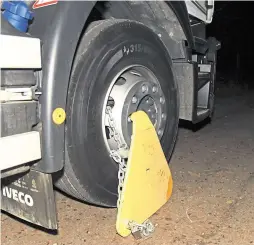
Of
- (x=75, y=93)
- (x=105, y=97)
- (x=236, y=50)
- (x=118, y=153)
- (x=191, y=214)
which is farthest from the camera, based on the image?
(x=236, y=50)

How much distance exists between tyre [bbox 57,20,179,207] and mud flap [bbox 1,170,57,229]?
15 cm

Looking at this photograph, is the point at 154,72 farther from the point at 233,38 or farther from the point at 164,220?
the point at 233,38

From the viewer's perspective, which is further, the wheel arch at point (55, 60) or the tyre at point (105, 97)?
the tyre at point (105, 97)

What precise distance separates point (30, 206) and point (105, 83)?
687mm

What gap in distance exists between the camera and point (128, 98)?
1.80 metres

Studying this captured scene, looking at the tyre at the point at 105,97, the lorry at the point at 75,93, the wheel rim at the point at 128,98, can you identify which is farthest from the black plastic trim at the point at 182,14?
the wheel rim at the point at 128,98

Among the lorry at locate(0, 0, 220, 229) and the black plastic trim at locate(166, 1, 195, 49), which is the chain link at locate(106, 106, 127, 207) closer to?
the lorry at locate(0, 0, 220, 229)

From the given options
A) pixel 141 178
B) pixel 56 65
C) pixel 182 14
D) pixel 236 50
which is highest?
pixel 182 14

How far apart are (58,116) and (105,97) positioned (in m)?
0.35

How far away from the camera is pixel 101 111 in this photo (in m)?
1.67

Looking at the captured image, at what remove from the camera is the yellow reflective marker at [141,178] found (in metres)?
1.76

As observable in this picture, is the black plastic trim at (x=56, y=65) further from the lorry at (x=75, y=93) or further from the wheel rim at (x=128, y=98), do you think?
the wheel rim at (x=128, y=98)

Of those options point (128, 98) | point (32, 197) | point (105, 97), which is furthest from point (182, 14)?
point (32, 197)

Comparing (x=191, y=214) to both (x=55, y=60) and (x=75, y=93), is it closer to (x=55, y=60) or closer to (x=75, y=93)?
(x=75, y=93)
